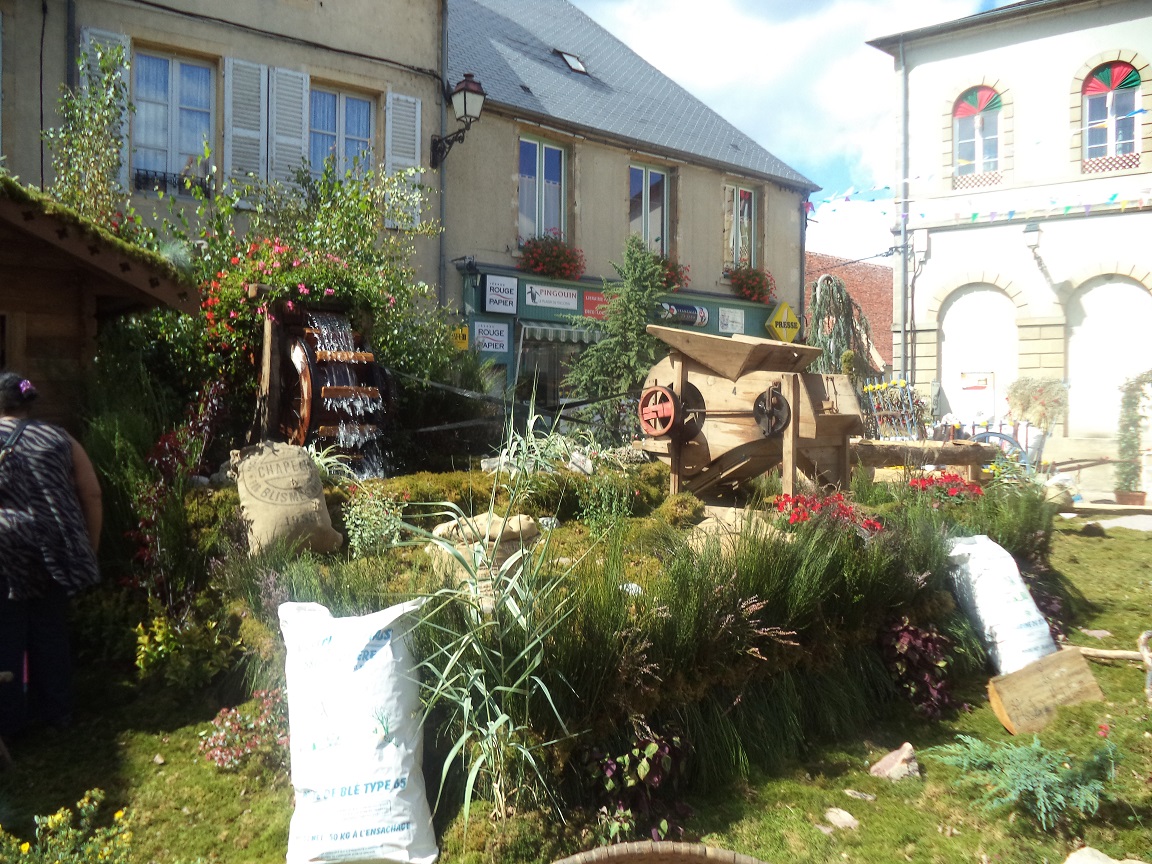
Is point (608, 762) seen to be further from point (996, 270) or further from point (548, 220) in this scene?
point (996, 270)

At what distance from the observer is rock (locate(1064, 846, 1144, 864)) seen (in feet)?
11.6

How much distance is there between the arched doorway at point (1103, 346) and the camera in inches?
730

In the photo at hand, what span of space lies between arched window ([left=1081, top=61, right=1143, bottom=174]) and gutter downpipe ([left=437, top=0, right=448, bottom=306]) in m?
13.2

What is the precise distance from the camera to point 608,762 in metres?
3.79

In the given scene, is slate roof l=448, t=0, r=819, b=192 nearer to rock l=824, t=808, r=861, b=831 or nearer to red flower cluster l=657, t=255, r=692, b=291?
red flower cluster l=657, t=255, r=692, b=291

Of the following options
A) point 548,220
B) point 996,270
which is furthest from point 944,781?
point 996,270

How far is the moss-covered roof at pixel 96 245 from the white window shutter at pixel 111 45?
549 centimetres

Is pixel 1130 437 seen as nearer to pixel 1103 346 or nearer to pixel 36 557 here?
pixel 1103 346

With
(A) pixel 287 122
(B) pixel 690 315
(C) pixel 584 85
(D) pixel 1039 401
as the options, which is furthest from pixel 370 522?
(D) pixel 1039 401

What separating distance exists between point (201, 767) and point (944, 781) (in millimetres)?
3391

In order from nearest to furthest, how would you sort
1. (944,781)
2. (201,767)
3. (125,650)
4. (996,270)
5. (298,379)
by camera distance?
(201,767), (944,781), (125,650), (298,379), (996,270)

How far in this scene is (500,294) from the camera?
15.0 metres

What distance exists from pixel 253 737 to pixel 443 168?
1136 centimetres

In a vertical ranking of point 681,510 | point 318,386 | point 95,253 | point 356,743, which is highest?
point 95,253
